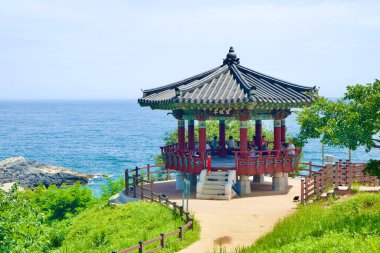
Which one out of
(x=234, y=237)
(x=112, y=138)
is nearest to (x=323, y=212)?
(x=234, y=237)

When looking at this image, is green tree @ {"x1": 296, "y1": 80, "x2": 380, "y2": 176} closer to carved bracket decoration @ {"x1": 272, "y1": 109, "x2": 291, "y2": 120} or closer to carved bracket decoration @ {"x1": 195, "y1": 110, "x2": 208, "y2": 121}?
carved bracket decoration @ {"x1": 272, "y1": 109, "x2": 291, "y2": 120}

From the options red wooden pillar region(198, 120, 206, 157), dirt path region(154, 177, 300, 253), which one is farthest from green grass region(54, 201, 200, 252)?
red wooden pillar region(198, 120, 206, 157)

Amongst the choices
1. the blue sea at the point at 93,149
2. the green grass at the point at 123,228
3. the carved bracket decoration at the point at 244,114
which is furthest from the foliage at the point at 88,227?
the blue sea at the point at 93,149

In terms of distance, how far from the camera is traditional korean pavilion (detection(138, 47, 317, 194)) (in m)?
25.5

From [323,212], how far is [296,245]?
5.27 metres

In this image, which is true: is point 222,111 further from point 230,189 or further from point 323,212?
point 323,212

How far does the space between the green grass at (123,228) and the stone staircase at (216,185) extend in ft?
10.7

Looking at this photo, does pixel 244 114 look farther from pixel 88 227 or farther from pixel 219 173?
pixel 88 227

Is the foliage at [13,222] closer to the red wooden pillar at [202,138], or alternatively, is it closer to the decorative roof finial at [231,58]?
the red wooden pillar at [202,138]

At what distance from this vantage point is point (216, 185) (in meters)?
26.0

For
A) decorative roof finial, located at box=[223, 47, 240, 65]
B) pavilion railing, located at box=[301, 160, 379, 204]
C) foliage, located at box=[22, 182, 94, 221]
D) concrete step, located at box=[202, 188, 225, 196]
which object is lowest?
foliage, located at box=[22, 182, 94, 221]

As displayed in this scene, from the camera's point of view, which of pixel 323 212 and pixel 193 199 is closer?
pixel 323 212

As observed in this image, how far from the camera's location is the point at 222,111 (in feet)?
90.3

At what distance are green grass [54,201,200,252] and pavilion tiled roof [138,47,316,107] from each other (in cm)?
605
